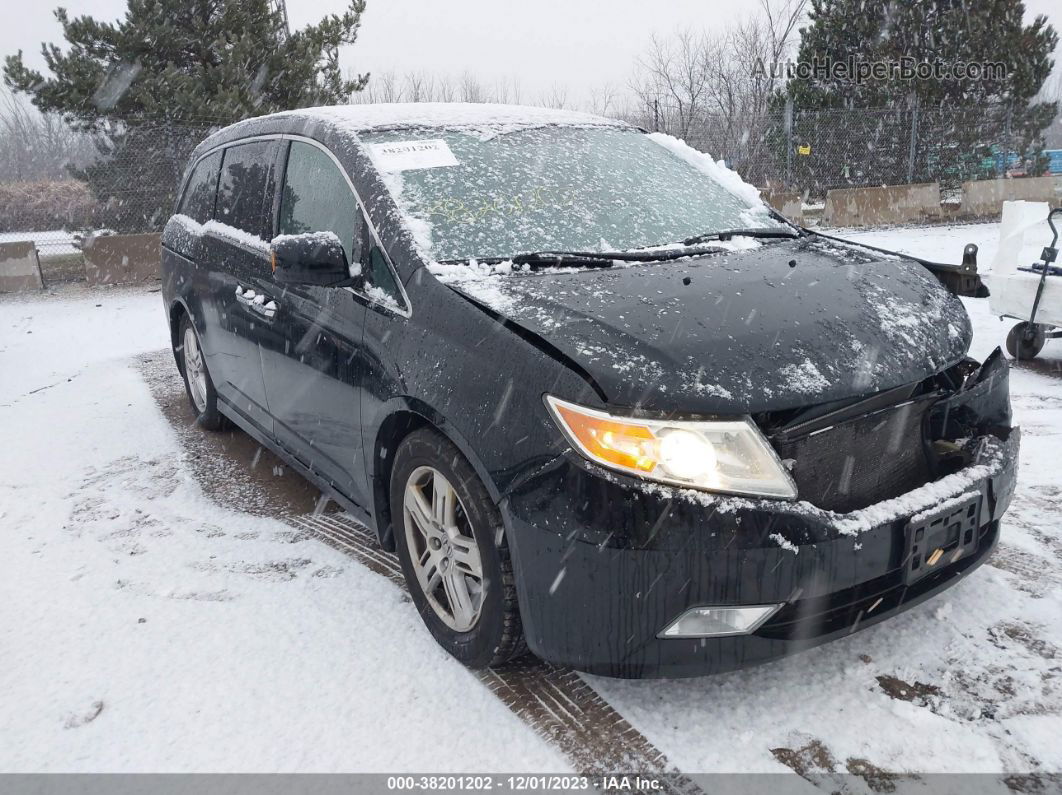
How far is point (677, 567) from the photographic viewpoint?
1.96 metres

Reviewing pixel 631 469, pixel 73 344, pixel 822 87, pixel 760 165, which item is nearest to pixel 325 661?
pixel 631 469

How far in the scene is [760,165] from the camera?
17.6 meters

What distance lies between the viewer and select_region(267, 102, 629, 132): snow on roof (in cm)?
330

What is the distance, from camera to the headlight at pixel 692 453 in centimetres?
200

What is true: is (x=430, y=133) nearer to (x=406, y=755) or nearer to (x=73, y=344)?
(x=406, y=755)

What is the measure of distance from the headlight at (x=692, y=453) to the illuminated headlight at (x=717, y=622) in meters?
0.30

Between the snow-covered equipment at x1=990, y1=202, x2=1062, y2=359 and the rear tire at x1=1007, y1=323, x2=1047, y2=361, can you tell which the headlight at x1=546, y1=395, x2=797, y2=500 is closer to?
the snow-covered equipment at x1=990, y1=202, x2=1062, y2=359

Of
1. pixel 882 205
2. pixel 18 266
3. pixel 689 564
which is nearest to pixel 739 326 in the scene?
pixel 689 564

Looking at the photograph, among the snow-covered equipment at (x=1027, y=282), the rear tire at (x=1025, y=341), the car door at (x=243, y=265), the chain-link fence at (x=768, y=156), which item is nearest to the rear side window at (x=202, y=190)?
the car door at (x=243, y=265)

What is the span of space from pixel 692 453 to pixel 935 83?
19.4 meters

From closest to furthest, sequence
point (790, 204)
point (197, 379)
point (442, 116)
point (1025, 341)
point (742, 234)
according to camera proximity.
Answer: point (742, 234)
point (442, 116)
point (197, 379)
point (1025, 341)
point (790, 204)

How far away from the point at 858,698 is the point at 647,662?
2.24 feet

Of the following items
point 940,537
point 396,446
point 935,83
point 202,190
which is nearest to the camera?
point 940,537

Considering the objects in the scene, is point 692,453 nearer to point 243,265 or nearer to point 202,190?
point 243,265
